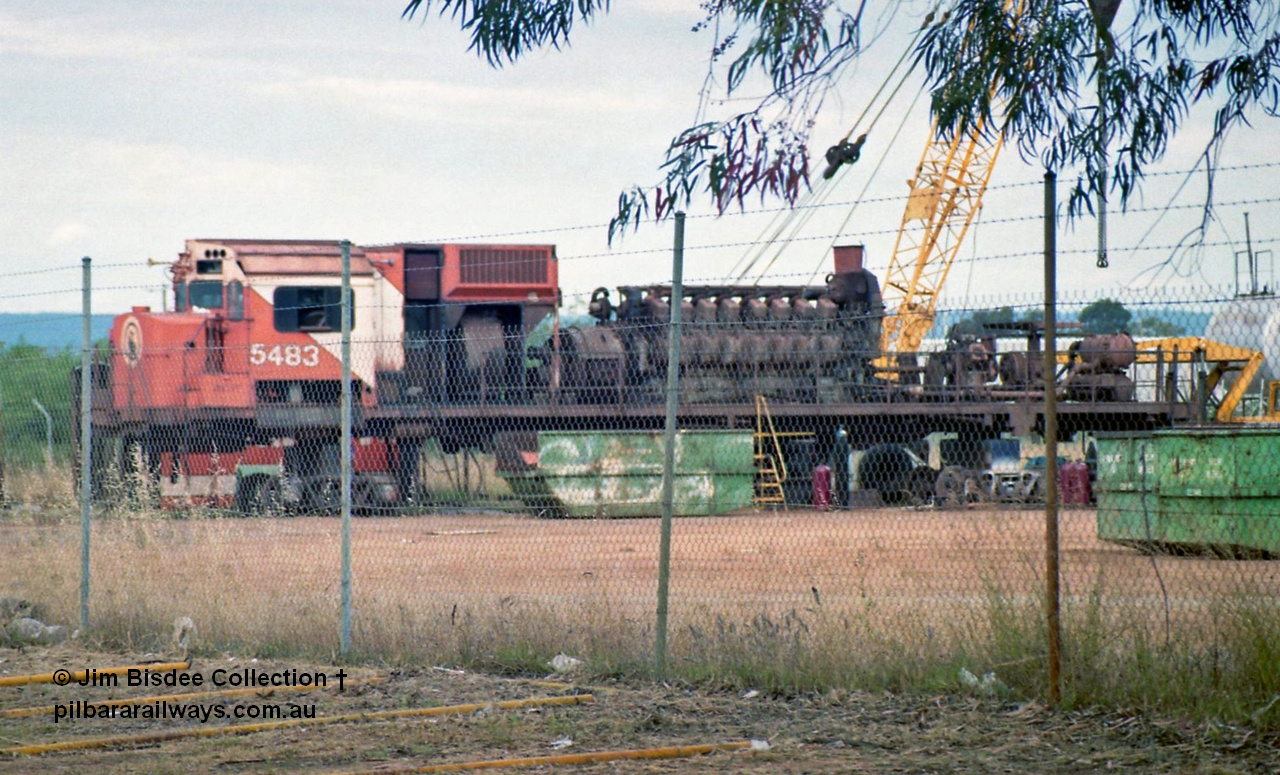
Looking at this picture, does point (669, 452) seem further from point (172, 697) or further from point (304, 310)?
point (304, 310)

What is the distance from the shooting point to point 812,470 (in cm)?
2566

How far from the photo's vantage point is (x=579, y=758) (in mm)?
6203

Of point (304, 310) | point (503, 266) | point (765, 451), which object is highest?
point (503, 266)

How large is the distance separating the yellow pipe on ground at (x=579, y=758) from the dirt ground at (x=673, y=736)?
0.21 feet

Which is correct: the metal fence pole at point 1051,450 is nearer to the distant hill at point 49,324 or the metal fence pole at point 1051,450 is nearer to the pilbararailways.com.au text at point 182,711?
the pilbararailways.com.au text at point 182,711

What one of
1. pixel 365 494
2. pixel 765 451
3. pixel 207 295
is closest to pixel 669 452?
pixel 365 494

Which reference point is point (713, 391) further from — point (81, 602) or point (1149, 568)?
point (81, 602)

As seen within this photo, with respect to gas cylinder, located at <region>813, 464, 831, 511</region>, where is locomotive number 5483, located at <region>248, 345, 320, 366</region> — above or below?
above

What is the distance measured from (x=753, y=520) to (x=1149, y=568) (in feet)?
32.3

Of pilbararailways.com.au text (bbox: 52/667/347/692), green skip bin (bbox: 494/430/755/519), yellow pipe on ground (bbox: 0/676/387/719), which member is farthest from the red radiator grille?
yellow pipe on ground (bbox: 0/676/387/719)

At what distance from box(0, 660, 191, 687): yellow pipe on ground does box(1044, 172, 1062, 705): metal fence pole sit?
5.36 meters

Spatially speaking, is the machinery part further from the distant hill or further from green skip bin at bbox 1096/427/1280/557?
the distant hill

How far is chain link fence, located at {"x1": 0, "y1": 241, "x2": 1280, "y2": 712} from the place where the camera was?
8.33m

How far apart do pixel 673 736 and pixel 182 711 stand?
281cm
